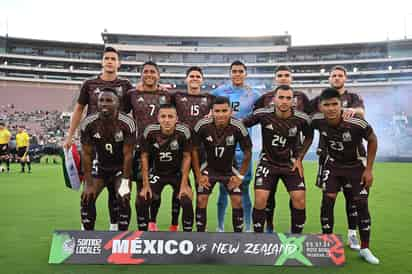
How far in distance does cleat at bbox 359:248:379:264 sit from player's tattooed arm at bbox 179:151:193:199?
6.53 feet

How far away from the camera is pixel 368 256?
14.4ft

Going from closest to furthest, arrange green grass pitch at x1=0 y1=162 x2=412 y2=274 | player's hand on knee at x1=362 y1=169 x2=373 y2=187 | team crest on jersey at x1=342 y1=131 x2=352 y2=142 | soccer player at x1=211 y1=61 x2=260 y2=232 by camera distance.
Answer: green grass pitch at x1=0 y1=162 x2=412 y2=274, player's hand on knee at x1=362 y1=169 x2=373 y2=187, team crest on jersey at x1=342 y1=131 x2=352 y2=142, soccer player at x1=211 y1=61 x2=260 y2=232

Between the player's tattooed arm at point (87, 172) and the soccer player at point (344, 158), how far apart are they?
2.71 metres

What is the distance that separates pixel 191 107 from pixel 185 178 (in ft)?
3.80

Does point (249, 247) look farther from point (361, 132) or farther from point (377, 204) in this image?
point (377, 204)

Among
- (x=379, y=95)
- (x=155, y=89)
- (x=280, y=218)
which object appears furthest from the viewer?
(x=379, y=95)

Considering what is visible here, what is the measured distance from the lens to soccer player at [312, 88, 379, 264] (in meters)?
4.64

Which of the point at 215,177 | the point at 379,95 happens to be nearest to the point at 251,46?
the point at 379,95

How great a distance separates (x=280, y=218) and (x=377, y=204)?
2.69 metres

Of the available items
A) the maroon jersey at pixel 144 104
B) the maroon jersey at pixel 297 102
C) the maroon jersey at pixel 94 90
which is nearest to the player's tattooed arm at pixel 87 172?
the maroon jersey at pixel 94 90

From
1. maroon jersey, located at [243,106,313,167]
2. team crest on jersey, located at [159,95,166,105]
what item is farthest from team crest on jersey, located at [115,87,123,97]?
maroon jersey, located at [243,106,313,167]

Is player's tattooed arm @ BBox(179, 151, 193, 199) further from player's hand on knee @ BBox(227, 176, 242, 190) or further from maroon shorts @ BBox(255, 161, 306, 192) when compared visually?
maroon shorts @ BBox(255, 161, 306, 192)

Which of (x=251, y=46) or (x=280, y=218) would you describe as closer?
(x=280, y=218)

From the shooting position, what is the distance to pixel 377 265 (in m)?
4.21
